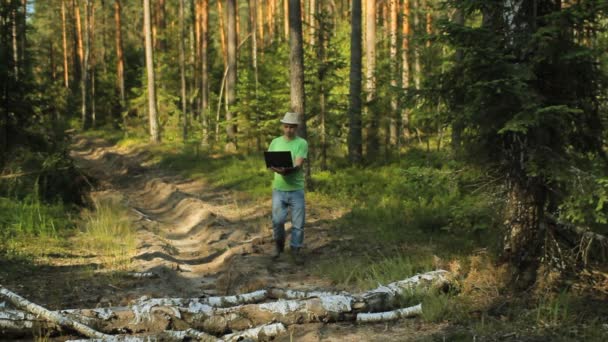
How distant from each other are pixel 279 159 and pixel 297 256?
1.51m

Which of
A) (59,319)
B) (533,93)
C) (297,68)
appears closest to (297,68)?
(297,68)

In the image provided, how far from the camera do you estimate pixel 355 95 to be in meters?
15.9

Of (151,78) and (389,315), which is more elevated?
(151,78)

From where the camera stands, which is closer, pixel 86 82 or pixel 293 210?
pixel 293 210

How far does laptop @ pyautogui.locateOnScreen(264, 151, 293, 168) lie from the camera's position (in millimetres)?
7797

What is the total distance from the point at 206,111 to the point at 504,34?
1959cm

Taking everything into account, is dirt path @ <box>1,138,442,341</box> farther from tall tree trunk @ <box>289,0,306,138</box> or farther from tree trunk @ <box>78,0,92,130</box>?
tree trunk @ <box>78,0,92,130</box>

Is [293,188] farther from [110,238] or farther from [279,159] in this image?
[110,238]

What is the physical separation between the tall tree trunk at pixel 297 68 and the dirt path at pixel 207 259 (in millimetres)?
2277

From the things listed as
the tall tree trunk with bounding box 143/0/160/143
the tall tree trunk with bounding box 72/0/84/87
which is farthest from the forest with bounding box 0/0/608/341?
the tall tree trunk with bounding box 72/0/84/87

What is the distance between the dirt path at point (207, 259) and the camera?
210 inches

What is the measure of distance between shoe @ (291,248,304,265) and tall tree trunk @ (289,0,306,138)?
503cm

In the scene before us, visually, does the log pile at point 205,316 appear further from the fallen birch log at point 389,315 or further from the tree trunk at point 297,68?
the tree trunk at point 297,68

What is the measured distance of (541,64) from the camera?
19.0ft
